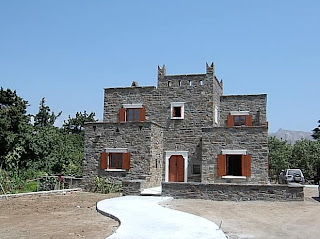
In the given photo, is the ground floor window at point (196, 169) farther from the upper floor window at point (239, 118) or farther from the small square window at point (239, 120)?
the small square window at point (239, 120)

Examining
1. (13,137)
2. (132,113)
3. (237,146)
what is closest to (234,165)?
(237,146)

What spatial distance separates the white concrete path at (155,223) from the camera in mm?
9227

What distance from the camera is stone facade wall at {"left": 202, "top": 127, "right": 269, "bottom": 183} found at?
71.3 feet

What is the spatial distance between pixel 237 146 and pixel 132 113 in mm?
7680

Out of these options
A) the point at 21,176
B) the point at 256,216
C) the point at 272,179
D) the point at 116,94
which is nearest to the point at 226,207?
the point at 256,216

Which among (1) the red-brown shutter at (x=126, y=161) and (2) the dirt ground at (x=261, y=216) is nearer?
(2) the dirt ground at (x=261, y=216)

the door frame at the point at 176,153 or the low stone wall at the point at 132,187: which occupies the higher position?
the door frame at the point at 176,153

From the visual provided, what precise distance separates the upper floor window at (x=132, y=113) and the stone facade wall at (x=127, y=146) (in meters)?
2.45

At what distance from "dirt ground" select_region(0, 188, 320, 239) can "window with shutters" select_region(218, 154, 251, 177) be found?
4.85 m

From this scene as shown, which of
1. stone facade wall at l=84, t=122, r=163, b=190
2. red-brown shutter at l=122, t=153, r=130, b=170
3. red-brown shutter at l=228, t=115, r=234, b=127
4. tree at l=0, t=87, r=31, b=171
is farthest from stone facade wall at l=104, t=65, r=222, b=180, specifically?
tree at l=0, t=87, r=31, b=171

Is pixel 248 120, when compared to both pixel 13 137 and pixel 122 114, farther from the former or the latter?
pixel 13 137

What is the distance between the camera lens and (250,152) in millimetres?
21938

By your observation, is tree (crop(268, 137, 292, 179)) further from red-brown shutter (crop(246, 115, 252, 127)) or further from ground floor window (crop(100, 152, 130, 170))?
ground floor window (crop(100, 152, 130, 170))

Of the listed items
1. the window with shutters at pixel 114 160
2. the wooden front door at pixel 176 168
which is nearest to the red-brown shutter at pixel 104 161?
the window with shutters at pixel 114 160
